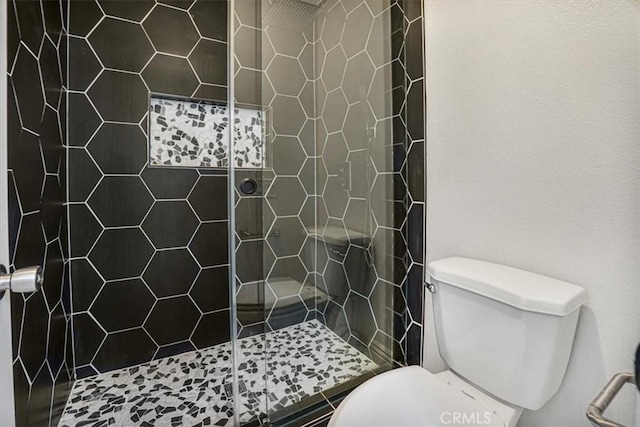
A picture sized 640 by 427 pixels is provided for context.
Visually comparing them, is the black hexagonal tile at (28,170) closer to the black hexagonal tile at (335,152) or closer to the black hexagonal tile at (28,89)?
the black hexagonal tile at (28,89)

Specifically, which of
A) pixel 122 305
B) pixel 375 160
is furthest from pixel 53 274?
pixel 375 160

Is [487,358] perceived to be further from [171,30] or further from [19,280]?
[171,30]

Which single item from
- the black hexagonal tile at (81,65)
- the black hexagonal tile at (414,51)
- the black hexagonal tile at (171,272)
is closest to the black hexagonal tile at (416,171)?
the black hexagonal tile at (414,51)

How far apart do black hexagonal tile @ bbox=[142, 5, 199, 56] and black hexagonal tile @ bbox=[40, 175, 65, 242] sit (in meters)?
0.95

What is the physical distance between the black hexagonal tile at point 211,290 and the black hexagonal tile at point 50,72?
1152mm

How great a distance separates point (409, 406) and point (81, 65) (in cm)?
215

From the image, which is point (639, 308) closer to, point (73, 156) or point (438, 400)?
point (438, 400)

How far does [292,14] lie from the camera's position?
4.70ft

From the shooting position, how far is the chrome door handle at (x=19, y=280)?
55 cm

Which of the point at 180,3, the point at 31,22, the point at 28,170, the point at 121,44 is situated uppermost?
the point at 180,3

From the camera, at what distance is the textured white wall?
686 millimetres

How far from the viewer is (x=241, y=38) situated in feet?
3.75

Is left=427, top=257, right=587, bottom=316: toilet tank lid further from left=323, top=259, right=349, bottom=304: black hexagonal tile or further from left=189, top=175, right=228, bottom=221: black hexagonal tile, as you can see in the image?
left=189, top=175, right=228, bottom=221: black hexagonal tile

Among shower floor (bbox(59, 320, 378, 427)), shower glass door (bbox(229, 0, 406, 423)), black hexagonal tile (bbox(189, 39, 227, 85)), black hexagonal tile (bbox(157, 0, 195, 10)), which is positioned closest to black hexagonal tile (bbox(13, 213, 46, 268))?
shower glass door (bbox(229, 0, 406, 423))
